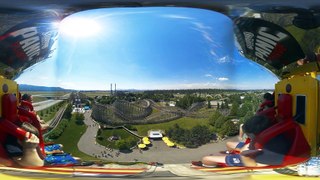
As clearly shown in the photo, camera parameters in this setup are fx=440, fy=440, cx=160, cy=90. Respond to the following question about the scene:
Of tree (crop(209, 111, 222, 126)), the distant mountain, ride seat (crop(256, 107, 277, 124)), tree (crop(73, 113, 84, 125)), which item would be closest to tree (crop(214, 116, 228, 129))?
tree (crop(209, 111, 222, 126))

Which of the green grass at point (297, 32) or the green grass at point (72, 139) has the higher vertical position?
the green grass at point (297, 32)

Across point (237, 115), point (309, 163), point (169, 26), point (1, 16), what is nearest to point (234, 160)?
point (237, 115)

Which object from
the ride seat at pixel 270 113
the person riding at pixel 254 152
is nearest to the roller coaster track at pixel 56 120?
the person riding at pixel 254 152

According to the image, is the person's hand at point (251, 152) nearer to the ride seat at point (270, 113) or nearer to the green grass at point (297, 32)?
the ride seat at point (270, 113)

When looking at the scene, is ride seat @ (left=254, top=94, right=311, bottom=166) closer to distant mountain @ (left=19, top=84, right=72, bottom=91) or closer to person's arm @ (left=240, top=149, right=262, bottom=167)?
person's arm @ (left=240, top=149, right=262, bottom=167)

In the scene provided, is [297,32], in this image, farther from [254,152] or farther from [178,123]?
[178,123]

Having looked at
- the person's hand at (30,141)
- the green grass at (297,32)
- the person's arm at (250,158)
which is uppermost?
the green grass at (297,32)
